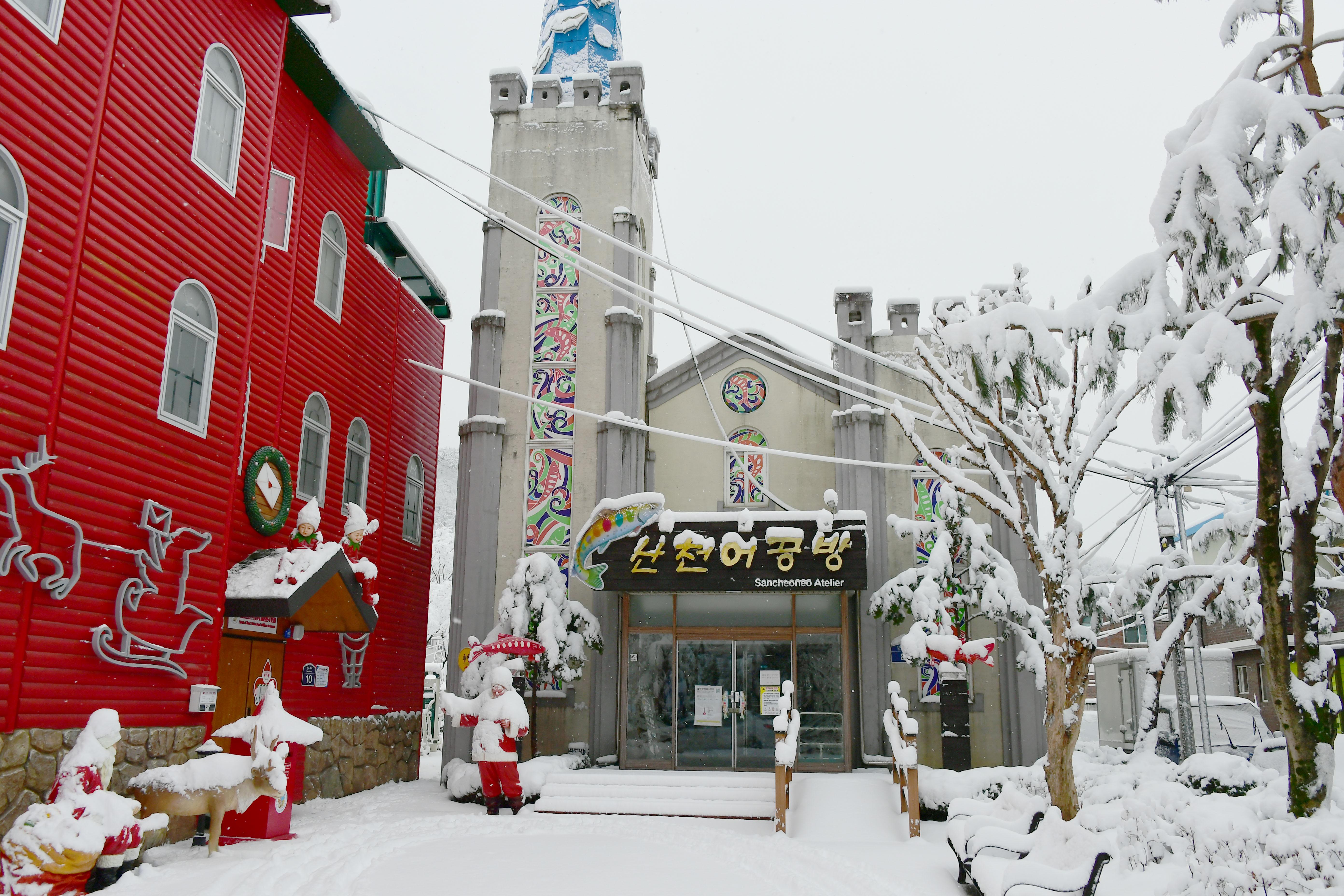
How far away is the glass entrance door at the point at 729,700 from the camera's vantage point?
54.0ft

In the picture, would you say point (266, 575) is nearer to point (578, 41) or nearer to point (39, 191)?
point (39, 191)

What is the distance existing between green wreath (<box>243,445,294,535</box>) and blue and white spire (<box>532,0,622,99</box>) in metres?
12.2

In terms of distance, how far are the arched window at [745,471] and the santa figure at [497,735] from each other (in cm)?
645

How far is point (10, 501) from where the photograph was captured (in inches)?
316

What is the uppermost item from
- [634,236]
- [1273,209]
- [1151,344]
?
[634,236]

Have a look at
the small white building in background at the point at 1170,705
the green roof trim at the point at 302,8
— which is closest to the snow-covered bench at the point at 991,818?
the small white building in background at the point at 1170,705

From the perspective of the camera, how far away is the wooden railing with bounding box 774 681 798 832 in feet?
40.7

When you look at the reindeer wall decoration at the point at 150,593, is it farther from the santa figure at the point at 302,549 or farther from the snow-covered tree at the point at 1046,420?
the snow-covered tree at the point at 1046,420

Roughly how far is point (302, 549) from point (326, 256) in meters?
5.46

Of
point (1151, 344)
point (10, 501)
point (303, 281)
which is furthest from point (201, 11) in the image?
point (1151, 344)

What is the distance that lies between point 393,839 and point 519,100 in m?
14.5

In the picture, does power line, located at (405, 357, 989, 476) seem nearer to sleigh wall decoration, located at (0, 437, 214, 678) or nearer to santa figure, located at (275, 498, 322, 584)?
santa figure, located at (275, 498, 322, 584)

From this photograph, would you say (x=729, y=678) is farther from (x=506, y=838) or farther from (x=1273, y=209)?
(x=1273, y=209)

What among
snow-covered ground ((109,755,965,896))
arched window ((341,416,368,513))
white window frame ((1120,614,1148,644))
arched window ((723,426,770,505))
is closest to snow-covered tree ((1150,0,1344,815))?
snow-covered ground ((109,755,965,896))
